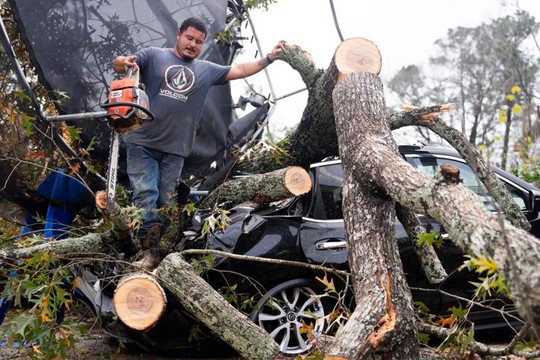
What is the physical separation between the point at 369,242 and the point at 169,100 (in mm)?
2268

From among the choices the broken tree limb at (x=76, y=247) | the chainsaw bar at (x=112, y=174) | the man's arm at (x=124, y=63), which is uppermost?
the man's arm at (x=124, y=63)

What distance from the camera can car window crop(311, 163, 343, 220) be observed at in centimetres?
495

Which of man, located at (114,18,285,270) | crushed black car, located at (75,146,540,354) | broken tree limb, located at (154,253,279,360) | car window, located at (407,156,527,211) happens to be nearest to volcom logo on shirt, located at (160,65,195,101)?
man, located at (114,18,285,270)

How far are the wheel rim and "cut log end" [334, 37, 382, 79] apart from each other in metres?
1.84

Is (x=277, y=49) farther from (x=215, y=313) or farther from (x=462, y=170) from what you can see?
(x=215, y=313)

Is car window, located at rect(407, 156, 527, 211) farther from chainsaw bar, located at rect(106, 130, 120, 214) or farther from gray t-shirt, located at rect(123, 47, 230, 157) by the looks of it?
chainsaw bar, located at rect(106, 130, 120, 214)

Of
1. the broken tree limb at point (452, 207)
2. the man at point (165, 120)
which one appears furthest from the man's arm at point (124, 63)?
the broken tree limb at point (452, 207)

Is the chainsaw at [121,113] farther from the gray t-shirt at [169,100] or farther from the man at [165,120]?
the gray t-shirt at [169,100]

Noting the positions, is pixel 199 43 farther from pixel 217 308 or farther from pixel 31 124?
pixel 217 308

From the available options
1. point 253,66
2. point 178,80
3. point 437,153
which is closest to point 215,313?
point 178,80

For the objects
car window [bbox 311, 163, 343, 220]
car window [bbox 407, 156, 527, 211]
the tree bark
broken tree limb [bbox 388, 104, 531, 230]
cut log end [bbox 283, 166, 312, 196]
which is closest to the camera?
the tree bark

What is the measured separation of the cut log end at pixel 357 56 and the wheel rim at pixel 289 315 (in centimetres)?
184

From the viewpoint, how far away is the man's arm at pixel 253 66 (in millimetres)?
5207

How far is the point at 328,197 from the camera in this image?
5.00m
